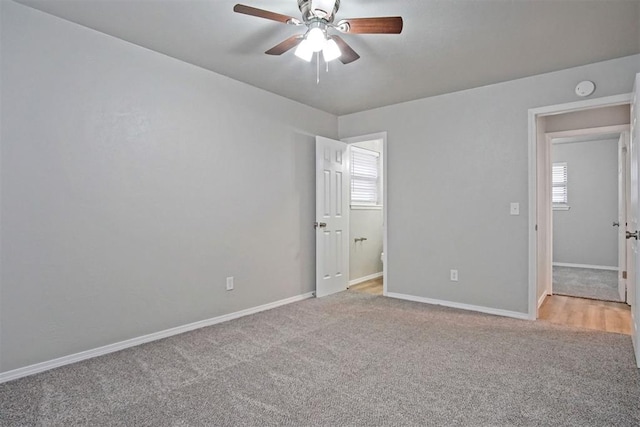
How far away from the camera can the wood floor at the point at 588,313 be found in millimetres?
3361

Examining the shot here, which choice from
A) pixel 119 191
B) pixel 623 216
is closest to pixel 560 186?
pixel 623 216

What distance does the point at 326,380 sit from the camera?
226 centimetres

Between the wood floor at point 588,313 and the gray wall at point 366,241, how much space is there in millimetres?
2325

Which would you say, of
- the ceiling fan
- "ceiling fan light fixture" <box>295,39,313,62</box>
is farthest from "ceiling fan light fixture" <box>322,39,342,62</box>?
"ceiling fan light fixture" <box>295,39,313,62</box>

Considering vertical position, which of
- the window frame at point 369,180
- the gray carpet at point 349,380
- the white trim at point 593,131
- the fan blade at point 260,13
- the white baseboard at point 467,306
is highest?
the fan blade at point 260,13

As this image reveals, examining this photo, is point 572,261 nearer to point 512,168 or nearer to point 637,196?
point 512,168

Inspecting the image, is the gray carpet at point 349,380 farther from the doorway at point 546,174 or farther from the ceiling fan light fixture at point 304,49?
the ceiling fan light fixture at point 304,49

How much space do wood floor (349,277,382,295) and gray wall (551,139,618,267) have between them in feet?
13.6

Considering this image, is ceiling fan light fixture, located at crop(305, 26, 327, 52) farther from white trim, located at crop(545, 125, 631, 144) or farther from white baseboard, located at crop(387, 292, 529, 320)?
white trim, located at crop(545, 125, 631, 144)

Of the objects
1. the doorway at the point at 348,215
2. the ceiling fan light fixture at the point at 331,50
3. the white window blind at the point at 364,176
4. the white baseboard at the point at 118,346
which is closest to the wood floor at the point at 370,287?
the doorway at the point at 348,215

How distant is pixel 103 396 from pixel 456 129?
12.9 ft

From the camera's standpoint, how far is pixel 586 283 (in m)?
5.28

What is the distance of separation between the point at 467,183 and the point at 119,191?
3.39 meters

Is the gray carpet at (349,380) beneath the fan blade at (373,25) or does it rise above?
beneath
